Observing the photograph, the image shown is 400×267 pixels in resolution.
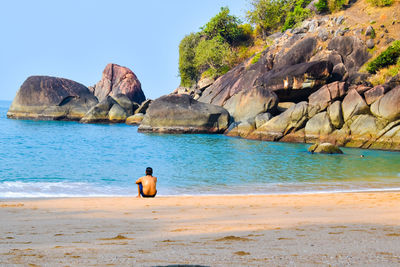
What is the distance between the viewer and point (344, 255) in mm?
3588

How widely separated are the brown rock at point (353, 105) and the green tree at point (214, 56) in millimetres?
31542

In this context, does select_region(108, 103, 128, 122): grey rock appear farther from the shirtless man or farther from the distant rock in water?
the shirtless man

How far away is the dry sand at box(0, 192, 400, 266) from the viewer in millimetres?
3467

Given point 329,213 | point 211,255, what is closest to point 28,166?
point 329,213

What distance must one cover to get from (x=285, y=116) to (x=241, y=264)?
86.6ft

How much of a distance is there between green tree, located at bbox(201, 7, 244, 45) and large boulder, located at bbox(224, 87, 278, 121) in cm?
2927

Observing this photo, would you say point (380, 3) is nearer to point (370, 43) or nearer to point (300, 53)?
point (370, 43)

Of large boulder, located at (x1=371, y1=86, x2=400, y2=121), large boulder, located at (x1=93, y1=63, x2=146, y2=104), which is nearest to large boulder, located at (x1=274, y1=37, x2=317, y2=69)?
large boulder, located at (x1=371, y1=86, x2=400, y2=121)

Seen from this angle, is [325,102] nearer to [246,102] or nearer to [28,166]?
→ [246,102]

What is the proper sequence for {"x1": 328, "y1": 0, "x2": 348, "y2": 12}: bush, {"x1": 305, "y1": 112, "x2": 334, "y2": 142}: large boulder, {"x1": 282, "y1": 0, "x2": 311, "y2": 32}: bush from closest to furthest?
{"x1": 305, "y1": 112, "x2": 334, "y2": 142}: large boulder → {"x1": 328, "y1": 0, "x2": 348, "y2": 12}: bush → {"x1": 282, "y1": 0, "x2": 311, "y2": 32}: bush

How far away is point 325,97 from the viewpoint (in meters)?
28.2

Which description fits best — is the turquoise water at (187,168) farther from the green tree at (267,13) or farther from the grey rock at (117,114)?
the green tree at (267,13)

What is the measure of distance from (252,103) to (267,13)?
33.2 meters

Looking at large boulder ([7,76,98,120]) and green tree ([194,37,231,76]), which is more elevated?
green tree ([194,37,231,76])
